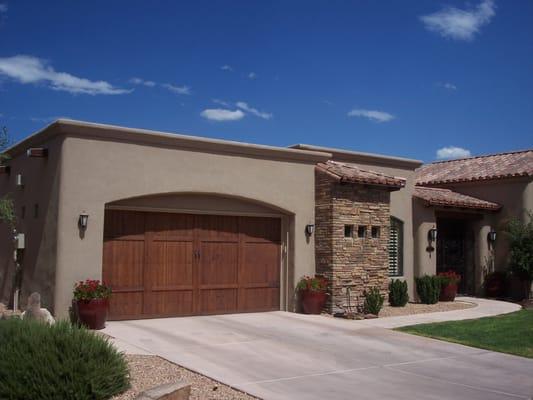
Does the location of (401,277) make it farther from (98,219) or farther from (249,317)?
(98,219)

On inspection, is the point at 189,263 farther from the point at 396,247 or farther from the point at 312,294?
the point at 396,247

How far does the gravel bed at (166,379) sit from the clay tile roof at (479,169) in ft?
54.1

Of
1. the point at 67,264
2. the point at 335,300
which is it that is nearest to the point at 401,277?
the point at 335,300

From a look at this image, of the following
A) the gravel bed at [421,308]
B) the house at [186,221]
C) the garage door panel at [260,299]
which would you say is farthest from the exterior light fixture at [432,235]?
the garage door panel at [260,299]

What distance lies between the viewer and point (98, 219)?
1320 centimetres

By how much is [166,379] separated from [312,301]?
752 centimetres

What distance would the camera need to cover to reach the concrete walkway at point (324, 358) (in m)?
8.66

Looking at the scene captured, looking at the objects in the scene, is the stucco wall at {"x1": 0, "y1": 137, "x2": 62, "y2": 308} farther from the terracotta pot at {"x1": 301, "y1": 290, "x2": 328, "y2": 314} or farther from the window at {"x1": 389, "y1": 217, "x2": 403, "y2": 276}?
the window at {"x1": 389, "y1": 217, "x2": 403, "y2": 276}

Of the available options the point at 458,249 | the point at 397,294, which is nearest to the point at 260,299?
the point at 397,294

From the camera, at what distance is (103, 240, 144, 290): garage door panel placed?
13648 mm

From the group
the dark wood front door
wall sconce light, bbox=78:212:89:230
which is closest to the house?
wall sconce light, bbox=78:212:89:230

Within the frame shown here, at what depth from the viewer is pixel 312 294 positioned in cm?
1580

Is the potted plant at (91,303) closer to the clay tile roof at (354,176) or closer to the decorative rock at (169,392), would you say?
the decorative rock at (169,392)

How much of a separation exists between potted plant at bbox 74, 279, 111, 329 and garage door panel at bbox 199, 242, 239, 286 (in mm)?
2850
